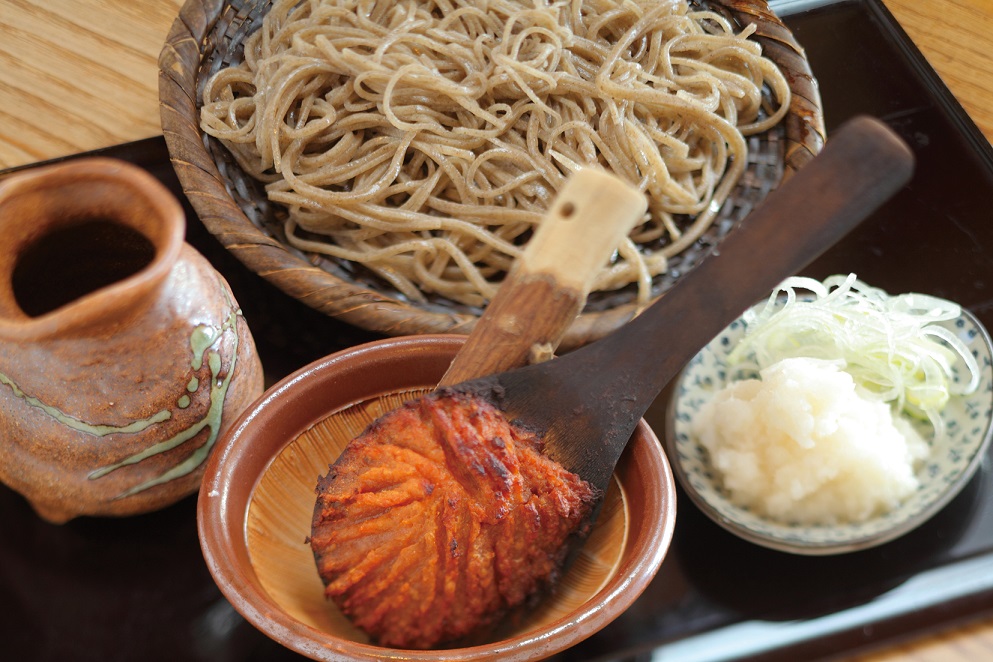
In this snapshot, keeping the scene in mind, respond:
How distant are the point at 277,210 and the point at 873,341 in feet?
3.97

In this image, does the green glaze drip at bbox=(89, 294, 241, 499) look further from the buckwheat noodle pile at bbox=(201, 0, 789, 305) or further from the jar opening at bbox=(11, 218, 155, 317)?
the buckwheat noodle pile at bbox=(201, 0, 789, 305)

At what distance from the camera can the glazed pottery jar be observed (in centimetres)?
105

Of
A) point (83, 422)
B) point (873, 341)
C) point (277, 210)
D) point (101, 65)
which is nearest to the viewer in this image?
point (83, 422)

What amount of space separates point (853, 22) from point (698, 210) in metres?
0.99

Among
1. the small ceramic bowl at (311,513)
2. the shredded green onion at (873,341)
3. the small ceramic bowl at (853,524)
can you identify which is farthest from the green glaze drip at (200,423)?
the shredded green onion at (873,341)

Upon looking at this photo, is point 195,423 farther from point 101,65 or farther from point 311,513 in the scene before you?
point 101,65

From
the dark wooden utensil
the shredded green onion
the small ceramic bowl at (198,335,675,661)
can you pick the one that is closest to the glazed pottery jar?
the small ceramic bowl at (198,335,675,661)

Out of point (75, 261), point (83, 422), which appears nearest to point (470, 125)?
point (75, 261)

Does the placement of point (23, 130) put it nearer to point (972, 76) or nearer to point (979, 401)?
point (979, 401)

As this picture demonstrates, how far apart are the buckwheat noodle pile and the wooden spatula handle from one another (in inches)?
22.9

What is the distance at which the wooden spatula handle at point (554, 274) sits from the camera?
0.89 meters

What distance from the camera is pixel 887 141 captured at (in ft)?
2.93

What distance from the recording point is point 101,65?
2152 millimetres

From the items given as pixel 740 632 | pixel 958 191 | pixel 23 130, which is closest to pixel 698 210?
pixel 958 191
